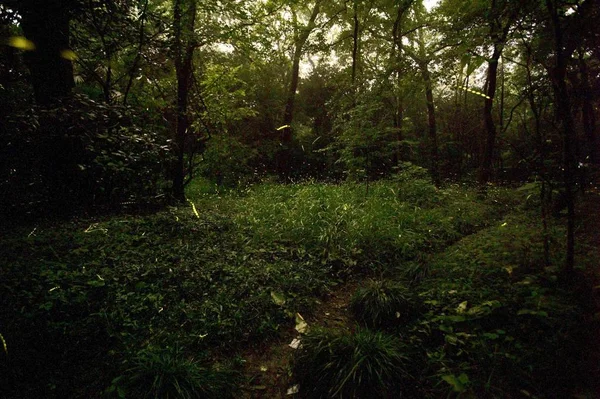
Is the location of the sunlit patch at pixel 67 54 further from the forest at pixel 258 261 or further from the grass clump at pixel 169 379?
the grass clump at pixel 169 379

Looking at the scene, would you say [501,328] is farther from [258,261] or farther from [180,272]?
[180,272]

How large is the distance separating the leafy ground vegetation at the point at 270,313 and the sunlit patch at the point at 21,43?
9.11 ft

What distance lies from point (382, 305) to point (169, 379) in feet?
7.86

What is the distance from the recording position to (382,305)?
11.8ft

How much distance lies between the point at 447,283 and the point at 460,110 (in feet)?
58.1

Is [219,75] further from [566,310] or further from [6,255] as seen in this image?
[566,310]

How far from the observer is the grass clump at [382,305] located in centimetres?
351

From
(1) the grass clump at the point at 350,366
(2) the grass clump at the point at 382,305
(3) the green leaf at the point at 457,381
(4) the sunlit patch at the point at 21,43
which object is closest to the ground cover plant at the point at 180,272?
(2) the grass clump at the point at 382,305

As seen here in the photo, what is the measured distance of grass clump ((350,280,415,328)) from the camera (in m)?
3.51

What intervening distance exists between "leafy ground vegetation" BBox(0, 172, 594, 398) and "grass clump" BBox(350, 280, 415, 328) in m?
0.02

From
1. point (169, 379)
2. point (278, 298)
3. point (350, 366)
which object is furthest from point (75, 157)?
point (350, 366)

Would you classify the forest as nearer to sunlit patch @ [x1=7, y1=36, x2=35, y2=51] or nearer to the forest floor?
the forest floor

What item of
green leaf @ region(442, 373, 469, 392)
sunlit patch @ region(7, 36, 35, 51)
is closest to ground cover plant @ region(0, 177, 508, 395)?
green leaf @ region(442, 373, 469, 392)

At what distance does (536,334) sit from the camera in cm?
267
